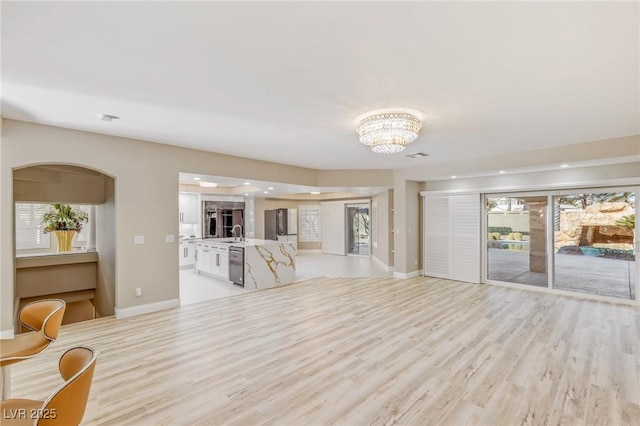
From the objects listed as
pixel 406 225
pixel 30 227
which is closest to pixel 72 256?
pixel 30 227

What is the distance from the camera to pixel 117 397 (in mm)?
2443

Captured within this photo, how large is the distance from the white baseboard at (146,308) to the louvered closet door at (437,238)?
225 inches

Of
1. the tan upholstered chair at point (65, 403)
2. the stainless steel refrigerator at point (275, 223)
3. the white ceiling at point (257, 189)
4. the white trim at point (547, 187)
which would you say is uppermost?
the white ceiling at point (257, 189)

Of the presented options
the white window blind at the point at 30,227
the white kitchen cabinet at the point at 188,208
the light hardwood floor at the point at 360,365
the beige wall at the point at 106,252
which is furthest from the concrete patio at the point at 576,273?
the white window blind at the point at 30,227

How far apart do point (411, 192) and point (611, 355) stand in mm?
4680

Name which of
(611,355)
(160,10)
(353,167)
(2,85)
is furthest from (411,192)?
(2,85)

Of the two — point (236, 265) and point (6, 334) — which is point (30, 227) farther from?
point (236, 265)

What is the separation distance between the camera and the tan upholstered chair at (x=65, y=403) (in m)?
1.21

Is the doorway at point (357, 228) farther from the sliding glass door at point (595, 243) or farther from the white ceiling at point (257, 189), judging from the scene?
the sliding glass door at point (595, 243)

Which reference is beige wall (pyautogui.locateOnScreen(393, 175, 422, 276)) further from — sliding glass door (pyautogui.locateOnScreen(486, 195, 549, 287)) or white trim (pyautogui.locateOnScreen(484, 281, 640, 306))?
white trim (pyautogui.locateOnScreen(484, 281, 640, 306))

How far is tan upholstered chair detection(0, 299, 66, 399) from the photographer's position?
1633 millimetres

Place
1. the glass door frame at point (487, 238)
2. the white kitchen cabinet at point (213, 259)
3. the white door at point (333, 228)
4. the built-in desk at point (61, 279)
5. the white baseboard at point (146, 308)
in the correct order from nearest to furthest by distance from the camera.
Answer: the white baseboard at point (146, 308) → the built-in desk at point (61, 279) → the glass door frame at point (487, 238) → the white kitchen cabinet at point (213, 259) → the white door at point (333, 228)

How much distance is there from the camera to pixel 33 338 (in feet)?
6.07

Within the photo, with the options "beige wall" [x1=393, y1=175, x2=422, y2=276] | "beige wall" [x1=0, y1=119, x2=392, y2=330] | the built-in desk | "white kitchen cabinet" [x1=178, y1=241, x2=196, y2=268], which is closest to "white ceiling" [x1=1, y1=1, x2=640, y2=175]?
"beige wall" [x1=0, y1=119, x2=392, y2=330]
